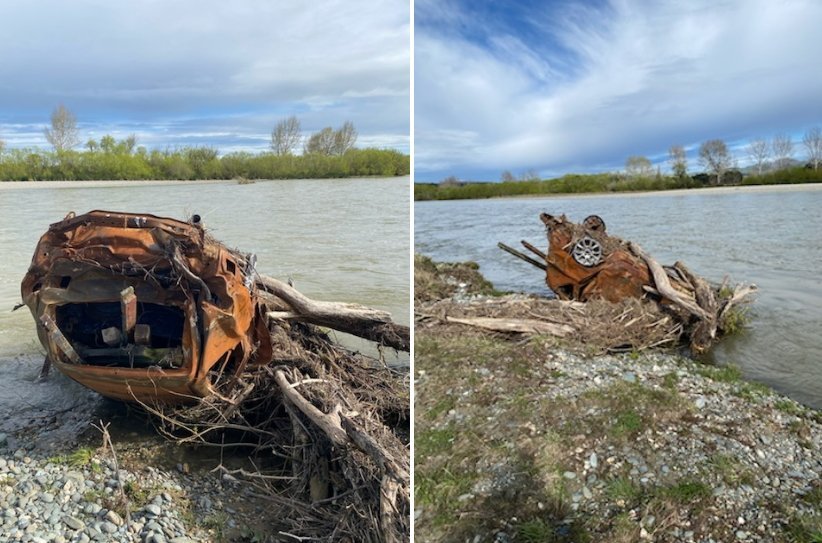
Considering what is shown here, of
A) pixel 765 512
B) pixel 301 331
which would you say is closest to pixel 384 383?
pixel 301 331

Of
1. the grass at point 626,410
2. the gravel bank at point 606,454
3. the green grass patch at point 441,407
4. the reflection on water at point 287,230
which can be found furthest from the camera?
the reflection on water at point 287,230

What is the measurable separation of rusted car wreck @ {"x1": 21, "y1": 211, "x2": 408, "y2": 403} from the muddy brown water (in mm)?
608

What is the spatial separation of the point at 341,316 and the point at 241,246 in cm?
1016

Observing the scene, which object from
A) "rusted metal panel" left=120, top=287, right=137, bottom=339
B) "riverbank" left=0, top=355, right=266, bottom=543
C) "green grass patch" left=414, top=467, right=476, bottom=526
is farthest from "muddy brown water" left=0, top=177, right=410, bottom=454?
"green grass patch" left=414, top=467, right=476, bottom=526

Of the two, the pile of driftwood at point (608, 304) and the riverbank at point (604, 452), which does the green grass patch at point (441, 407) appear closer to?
the riverbank at point (604, 452)

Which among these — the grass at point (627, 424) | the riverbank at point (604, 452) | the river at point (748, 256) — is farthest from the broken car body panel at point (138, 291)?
the river at point (748, 256)

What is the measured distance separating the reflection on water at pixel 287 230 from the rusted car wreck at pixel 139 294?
0.62 meters

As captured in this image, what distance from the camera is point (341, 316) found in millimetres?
5305

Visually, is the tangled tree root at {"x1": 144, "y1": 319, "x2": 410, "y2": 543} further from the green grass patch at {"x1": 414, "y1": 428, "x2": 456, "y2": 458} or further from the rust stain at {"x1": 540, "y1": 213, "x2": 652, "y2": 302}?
the rust stain at {"x1": 540, "y1": 213, "x2": 652, "y2": 302}

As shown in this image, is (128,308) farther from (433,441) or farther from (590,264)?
(590,264)

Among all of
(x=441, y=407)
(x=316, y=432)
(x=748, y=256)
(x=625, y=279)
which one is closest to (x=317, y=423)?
(x=316, y=432)

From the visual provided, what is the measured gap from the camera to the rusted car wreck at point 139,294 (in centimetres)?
386

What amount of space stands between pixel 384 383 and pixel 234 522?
1.91 metres

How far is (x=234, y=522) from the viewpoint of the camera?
353cm
